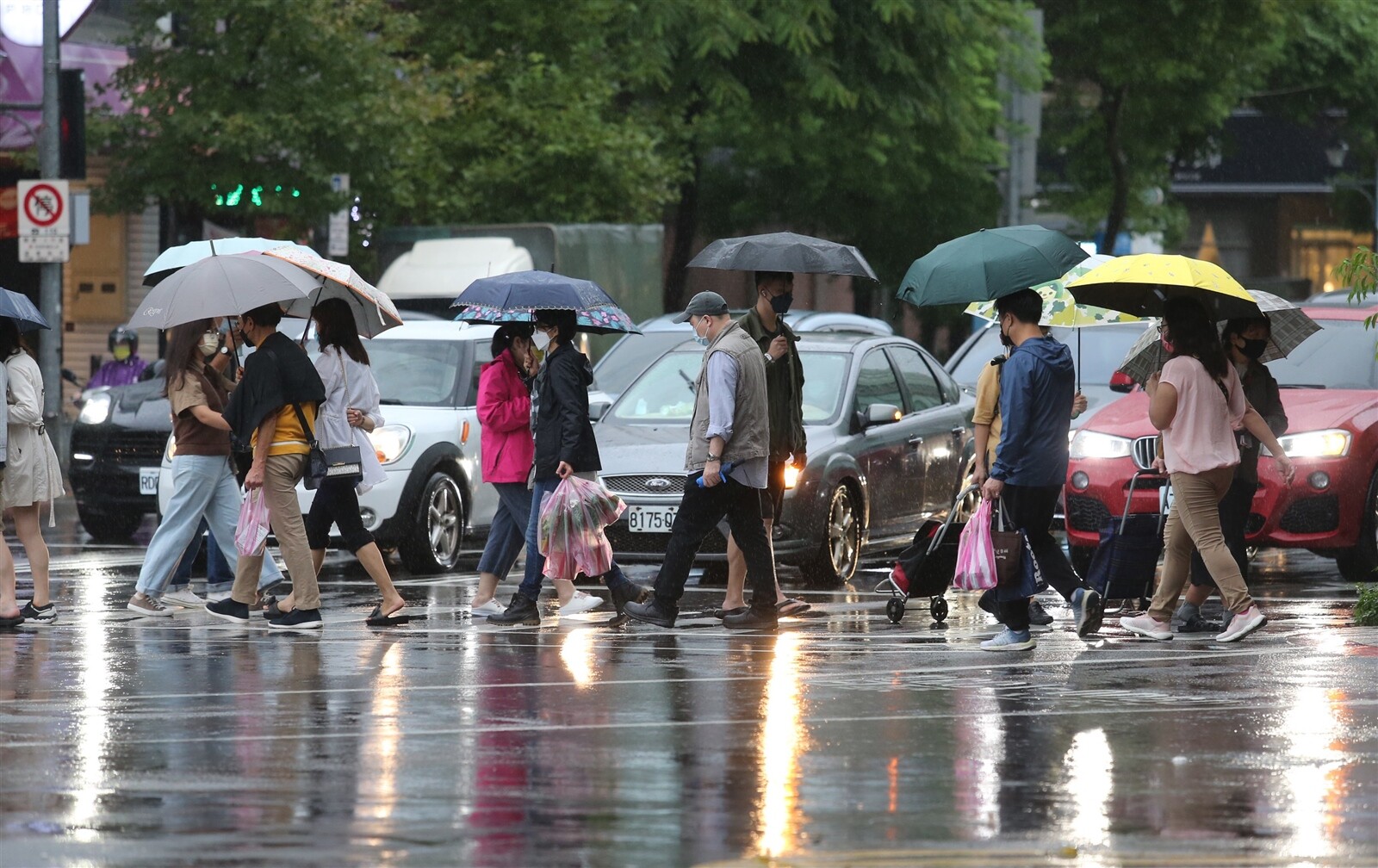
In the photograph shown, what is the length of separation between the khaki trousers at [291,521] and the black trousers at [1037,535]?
11.4ft

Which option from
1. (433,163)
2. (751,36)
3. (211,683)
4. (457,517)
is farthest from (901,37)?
(211,683)

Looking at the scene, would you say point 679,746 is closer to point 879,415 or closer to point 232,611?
point 232,611

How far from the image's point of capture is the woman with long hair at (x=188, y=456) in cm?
1265

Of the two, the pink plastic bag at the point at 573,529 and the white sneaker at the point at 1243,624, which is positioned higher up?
the pink plastic bag at the point at 573,529

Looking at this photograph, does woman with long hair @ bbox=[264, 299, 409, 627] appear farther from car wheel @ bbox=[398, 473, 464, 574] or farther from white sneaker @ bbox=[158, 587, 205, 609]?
car wheel @ bbox=[398, 473, 464, 574]

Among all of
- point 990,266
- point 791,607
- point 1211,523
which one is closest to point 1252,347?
point 1211,523

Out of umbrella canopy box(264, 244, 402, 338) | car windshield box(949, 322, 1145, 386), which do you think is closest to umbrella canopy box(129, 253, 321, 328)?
umbrella canopy box(264, 244, 402, 338)

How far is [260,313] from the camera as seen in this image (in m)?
12.2

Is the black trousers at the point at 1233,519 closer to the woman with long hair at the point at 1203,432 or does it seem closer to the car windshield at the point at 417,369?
→ the woman with long hair at the point at 1203,432

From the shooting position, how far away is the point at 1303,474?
14.6 meters

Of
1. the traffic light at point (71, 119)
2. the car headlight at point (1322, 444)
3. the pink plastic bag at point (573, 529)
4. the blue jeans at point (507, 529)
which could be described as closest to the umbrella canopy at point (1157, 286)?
the car headlight at point (1322, 444)

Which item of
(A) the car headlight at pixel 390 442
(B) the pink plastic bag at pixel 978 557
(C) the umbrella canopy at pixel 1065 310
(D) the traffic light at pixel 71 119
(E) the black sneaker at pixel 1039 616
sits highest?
(D) the traffic light at pixel 71 119

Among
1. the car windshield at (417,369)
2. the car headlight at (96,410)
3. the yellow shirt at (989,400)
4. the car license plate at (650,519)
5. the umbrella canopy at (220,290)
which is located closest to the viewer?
the umbrella canopy at (220,290)

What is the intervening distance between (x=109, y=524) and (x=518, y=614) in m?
6.56
